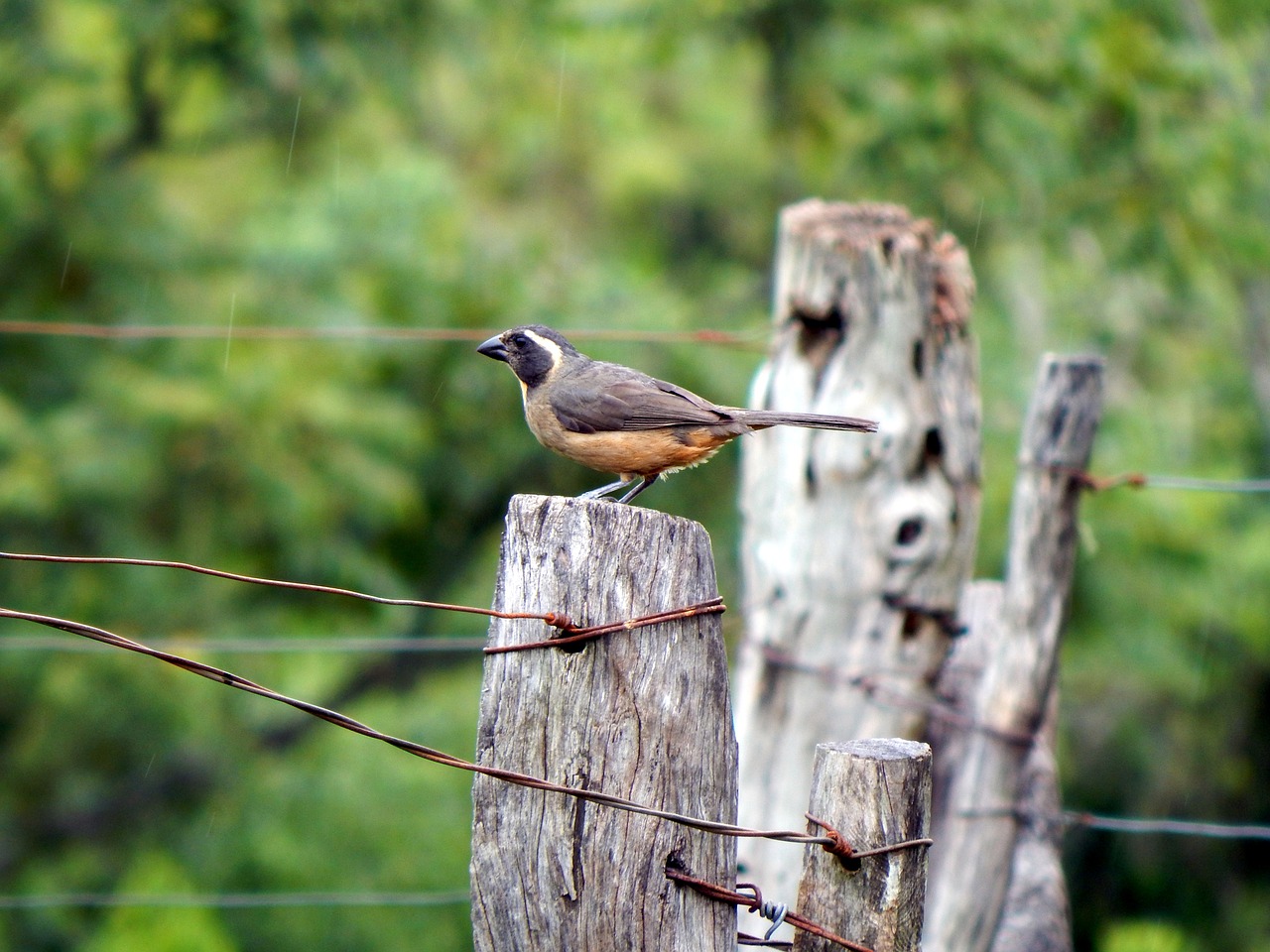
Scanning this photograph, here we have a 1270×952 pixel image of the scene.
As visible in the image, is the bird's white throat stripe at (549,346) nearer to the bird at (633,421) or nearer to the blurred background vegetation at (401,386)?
the bird at (633,421)

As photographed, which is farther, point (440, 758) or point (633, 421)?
point (633, 421)

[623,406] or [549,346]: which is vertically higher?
[549,346]

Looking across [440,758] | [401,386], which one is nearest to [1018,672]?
[440,758]

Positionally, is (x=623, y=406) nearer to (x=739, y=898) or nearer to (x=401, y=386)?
(x=739, y=898)

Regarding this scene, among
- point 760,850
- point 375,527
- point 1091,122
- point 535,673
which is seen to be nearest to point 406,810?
point 375,527

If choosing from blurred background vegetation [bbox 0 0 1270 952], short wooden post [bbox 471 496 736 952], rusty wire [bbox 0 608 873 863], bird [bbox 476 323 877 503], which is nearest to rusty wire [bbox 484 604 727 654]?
short wooden post [bbox 471 496 736 952]

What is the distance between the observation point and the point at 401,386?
30.0 ft

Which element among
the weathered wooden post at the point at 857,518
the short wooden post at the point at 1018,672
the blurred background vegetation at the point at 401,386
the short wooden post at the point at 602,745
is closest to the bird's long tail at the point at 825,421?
the weathered wooden post at the point at 857,518

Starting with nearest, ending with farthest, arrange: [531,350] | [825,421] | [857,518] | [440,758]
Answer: [440,758]
[825,421]
[531,350]
[857,518]

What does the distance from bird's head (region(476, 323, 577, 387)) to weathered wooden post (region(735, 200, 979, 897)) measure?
0.83 metres

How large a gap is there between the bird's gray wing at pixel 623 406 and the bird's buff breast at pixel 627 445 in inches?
0.9

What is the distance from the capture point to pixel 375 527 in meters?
9.13

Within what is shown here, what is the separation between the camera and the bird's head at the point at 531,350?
3807mm

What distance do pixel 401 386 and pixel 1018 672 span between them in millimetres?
5876
